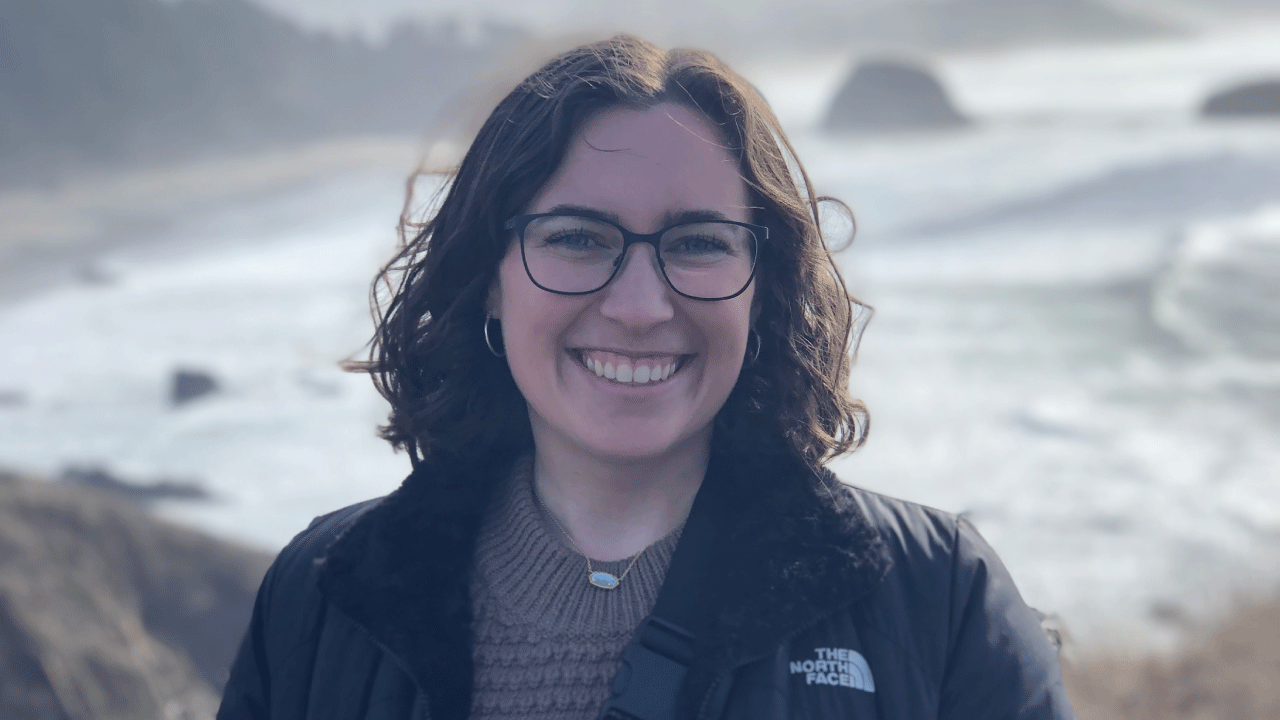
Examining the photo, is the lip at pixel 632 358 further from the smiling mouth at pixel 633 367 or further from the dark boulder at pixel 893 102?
the dark boulder at pixel 893 102

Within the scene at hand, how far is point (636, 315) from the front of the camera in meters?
1.64

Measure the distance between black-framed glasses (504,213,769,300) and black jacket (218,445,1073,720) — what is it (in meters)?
0.32

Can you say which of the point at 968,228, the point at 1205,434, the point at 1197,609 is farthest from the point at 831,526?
the point at 968,228

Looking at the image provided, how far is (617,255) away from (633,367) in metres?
0.17

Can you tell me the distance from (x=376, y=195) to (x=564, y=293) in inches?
1556

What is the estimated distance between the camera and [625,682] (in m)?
1.55

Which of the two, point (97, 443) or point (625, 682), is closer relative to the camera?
point (625, 682)

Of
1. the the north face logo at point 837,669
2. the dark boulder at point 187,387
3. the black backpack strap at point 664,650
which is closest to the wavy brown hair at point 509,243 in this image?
the black backpack strap at point 664,650

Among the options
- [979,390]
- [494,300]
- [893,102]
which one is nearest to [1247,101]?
[893,102]

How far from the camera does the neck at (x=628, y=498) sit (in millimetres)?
1787

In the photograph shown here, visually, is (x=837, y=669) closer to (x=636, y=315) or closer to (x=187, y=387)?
(x=636, y=315)

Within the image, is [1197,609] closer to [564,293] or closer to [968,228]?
[564,293]

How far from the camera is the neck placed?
5.86 ft

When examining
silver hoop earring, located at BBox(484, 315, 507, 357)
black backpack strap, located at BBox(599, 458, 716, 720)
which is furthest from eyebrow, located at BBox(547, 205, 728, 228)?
black backpack strap, located at BBox(599, 458, 716, 720)
